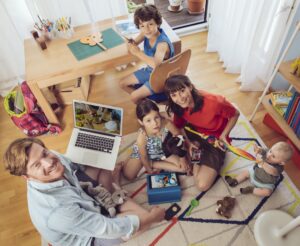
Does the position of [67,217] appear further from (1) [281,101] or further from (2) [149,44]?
(1) [281,101]

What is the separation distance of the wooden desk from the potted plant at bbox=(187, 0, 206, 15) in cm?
128

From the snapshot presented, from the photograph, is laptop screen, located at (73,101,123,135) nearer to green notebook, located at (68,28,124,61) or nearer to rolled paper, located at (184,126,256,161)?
green notebook, located at (68,28,124,61)

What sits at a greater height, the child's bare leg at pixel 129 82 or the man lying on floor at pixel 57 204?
the man lying on floor at pixel 57 204

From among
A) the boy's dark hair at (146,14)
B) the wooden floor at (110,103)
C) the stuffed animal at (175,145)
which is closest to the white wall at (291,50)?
the wooden floor at (110,103)

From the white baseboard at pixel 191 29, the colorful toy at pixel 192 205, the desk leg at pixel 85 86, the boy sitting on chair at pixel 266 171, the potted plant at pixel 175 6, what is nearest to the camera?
the boy sitting on chair at pixel 266 171

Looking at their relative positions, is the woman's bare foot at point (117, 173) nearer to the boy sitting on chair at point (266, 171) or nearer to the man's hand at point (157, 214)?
the man's hand at point (157, 214)

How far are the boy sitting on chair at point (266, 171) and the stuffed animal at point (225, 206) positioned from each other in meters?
0.12

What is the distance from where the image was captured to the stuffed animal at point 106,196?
1.58 metres

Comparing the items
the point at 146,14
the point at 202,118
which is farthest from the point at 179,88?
the point at 146,14

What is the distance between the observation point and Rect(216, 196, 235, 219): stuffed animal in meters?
1.72

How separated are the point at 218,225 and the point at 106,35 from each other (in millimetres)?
1650

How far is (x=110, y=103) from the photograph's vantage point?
8.25ft

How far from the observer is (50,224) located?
1.24 meters

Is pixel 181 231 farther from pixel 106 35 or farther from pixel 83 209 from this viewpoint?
pixel 106 35
